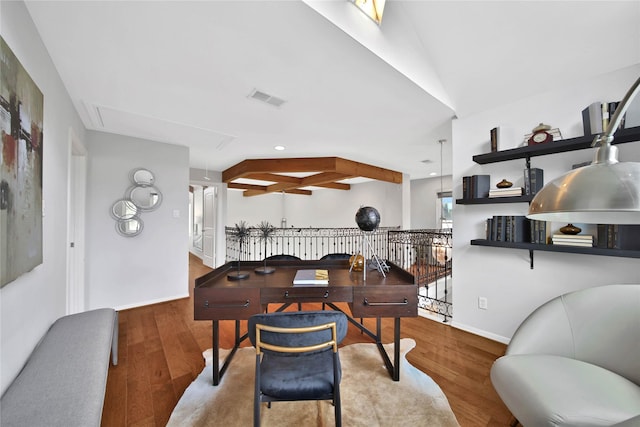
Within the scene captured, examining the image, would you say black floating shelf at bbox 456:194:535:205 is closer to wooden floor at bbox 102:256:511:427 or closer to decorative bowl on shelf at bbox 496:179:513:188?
decorative bowl on shelf at bbox 496:179:513:188

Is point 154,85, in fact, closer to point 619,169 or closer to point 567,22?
point 619,169

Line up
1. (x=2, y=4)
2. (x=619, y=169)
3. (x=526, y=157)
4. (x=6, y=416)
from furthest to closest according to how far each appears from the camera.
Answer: (x=526, y=157) → (x=2, y=4) → (x=6, y=416) → (x=619, y=169)

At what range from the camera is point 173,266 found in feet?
12.4

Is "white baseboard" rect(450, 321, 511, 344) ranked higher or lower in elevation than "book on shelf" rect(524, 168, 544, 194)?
lower

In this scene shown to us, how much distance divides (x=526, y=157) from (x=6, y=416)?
140 inches

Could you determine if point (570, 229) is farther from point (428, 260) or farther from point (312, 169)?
point (312, 169)

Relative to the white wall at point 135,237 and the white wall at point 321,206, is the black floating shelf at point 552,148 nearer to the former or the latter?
the white wall at point 135,237

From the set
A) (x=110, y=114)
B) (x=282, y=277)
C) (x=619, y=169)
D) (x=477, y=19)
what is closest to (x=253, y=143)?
(x=110, y=114)

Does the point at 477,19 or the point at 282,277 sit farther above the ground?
the point at 477,19

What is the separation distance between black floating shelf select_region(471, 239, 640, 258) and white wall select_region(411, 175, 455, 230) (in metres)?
4.73

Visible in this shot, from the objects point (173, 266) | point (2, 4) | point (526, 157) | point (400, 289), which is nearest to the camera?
point (2, 4)

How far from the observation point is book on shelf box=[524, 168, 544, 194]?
2205 mm

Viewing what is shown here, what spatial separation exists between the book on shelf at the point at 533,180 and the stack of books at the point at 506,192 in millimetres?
63

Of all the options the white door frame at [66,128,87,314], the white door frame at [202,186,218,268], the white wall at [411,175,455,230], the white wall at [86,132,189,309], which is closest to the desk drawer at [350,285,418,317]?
the white wall at [86,132,189,309]
